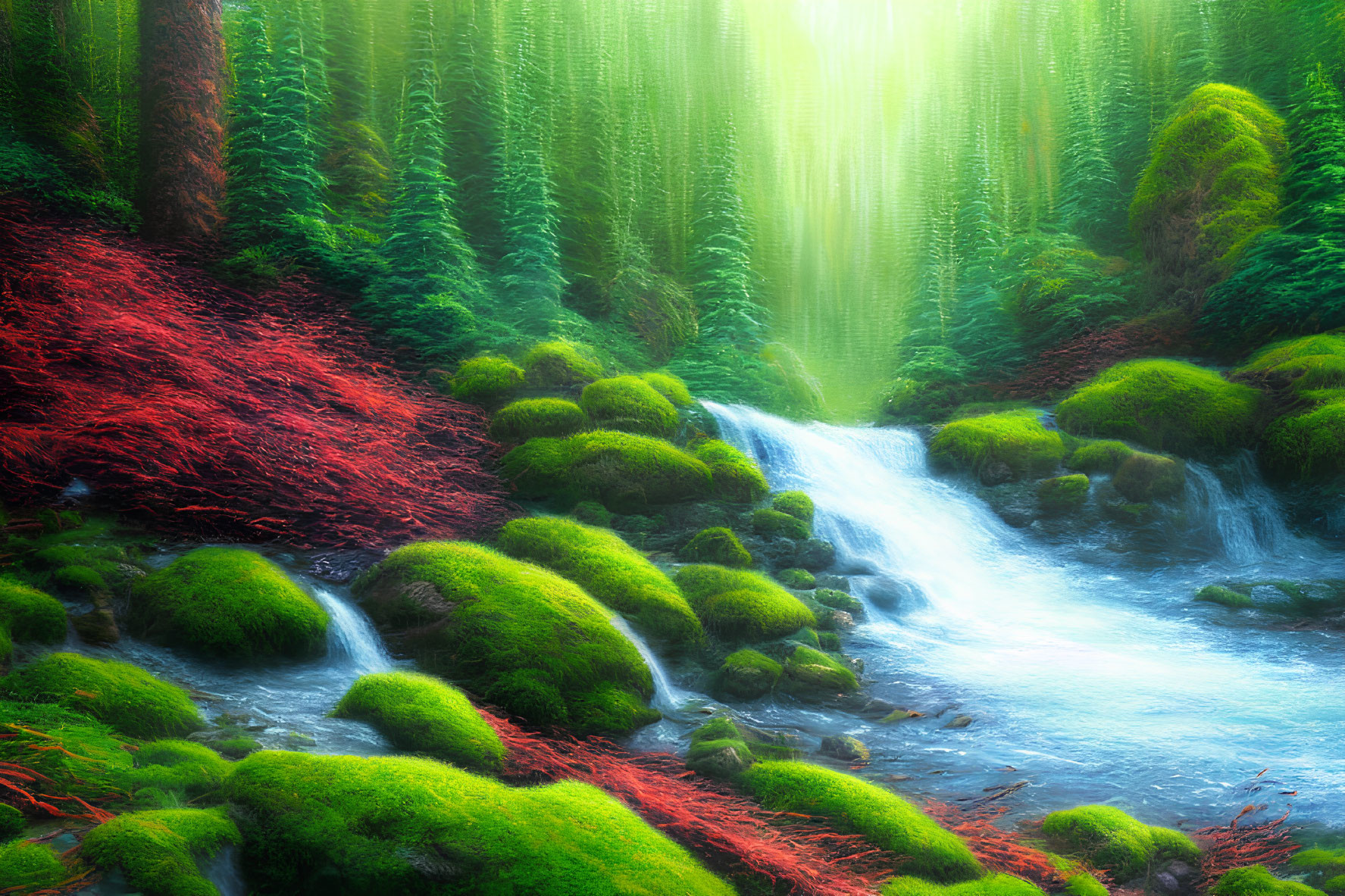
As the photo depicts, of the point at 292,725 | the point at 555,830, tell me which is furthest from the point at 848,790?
the point at 292,725

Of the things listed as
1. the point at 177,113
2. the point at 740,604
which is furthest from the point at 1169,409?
the point at 177,113

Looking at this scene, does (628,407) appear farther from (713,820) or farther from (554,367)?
(713,820)

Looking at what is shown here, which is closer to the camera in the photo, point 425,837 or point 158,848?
point 158,848

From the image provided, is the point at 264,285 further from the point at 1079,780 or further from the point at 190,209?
the point at 1079,780

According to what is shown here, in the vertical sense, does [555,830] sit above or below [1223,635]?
below

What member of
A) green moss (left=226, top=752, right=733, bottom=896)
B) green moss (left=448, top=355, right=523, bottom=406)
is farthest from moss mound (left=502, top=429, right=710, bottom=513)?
green moss (left=226, top=752, right=733, bottom=896)

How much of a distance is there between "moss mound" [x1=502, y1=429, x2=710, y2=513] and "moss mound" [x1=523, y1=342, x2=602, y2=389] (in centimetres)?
161

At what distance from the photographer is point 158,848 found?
133 inches

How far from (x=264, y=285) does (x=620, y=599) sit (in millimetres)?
8741

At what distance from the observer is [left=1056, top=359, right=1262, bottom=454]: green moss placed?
1409 cm

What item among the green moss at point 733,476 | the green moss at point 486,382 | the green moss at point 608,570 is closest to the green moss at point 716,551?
the green moss at point 608,570

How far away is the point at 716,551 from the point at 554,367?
4560 mm

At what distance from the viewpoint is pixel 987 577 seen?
495 inches

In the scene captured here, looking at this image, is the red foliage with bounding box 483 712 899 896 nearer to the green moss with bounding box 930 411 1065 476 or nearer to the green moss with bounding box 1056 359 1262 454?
the green moss with bounding box 930 411 1065 476
